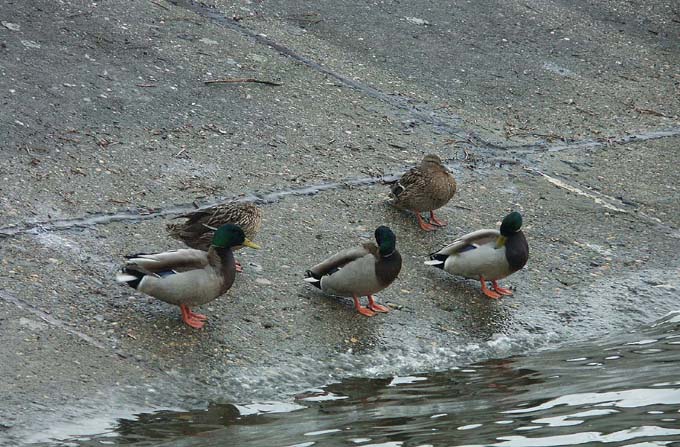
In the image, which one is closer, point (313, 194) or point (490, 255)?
point (490, 255)

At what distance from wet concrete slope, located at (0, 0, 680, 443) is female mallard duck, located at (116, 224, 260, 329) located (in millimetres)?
190

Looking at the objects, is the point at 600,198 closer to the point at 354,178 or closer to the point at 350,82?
the point at 354,178

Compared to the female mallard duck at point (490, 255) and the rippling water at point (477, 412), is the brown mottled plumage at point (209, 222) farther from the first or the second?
the rippling water at point (477, 412)

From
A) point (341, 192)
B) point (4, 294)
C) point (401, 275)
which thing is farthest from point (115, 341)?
point (341, 192)

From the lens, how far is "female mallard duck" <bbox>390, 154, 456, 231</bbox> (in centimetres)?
784

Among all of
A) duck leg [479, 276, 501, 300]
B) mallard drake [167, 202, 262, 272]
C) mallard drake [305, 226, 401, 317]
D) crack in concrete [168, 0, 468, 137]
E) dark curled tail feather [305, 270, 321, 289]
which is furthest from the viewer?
crack in concrete [168, 0, 468, 137]

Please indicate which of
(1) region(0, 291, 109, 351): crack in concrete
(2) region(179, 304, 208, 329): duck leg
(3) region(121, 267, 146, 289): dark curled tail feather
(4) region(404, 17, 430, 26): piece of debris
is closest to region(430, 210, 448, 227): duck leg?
(2) region(179, 304, 208, 329): duck leg

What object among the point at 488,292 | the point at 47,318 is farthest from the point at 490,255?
the point at 47,318

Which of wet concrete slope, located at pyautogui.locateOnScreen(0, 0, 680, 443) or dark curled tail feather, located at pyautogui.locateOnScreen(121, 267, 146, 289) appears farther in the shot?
dark curled tail feather, located at pyautogui.locateOnScreen(121, 267, 146, 289)

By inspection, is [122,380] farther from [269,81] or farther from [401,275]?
[269,81]

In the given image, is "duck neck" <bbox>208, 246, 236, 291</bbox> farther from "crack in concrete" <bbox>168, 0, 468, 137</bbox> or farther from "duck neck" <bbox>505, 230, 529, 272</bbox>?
"crack in concrete" <bbox>168, 0, 468, 137</bbox>

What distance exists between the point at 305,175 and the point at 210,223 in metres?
1.34

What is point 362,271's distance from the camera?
6824 mm

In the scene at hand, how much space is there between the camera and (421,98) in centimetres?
981
